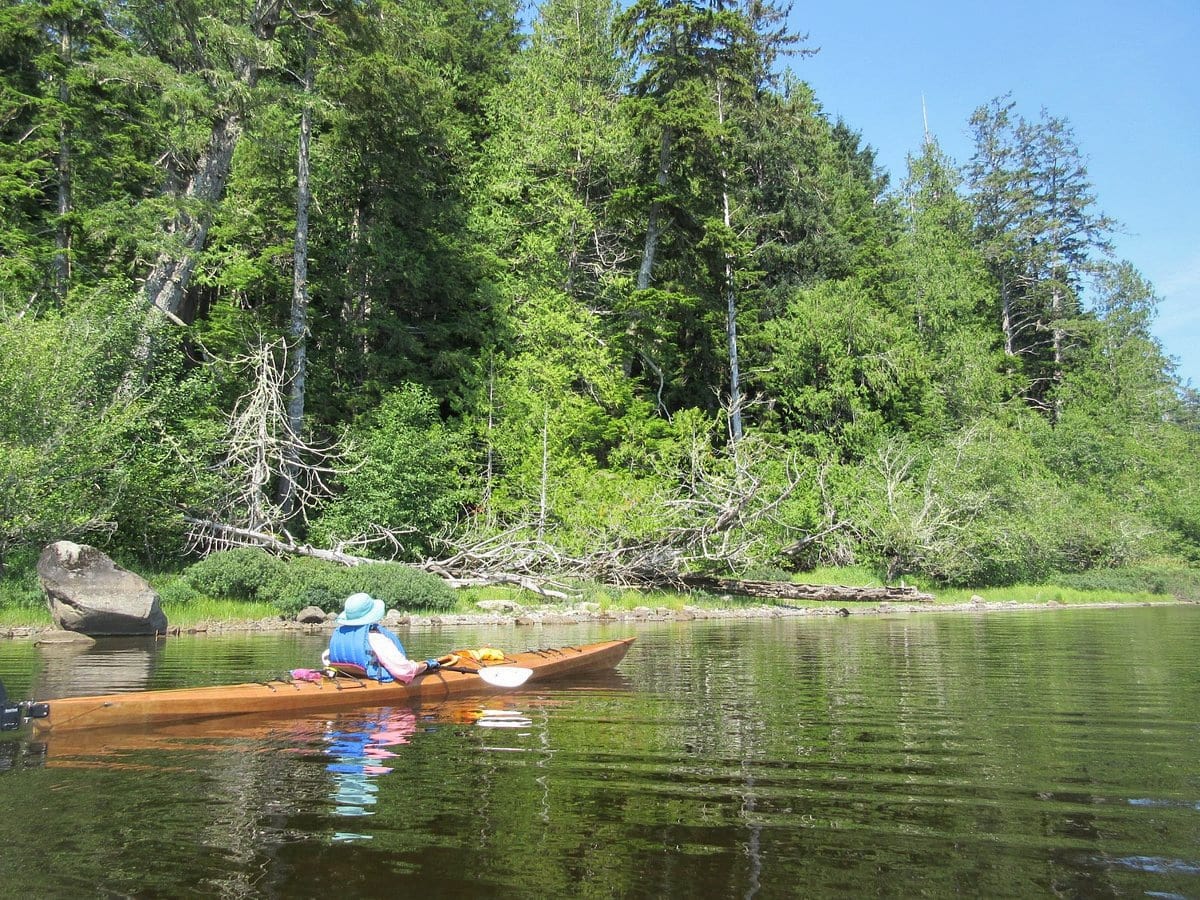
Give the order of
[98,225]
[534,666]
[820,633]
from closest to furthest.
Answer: [534,666], [820,633], [98,225]

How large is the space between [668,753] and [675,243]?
27.9 m

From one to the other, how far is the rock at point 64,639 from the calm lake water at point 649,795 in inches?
165

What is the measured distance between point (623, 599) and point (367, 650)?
12.3m

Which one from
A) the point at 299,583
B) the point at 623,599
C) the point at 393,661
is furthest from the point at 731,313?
the point at 393,661

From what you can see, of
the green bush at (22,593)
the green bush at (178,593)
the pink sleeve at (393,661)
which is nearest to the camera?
the pink sleeve at (393,661)

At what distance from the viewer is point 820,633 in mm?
15305

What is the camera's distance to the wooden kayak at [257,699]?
21.4ft

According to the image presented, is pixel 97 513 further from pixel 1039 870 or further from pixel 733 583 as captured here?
pixel 1039 870

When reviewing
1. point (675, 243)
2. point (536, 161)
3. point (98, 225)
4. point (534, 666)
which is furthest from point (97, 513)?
point (675, 243)

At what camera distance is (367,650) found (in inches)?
317

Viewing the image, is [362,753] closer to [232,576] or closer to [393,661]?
[393,661]

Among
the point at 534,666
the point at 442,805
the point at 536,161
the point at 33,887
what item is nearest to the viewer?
the point at 33,887

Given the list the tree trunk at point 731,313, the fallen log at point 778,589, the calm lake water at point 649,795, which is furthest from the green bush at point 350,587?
the tree trunk at point 731,313

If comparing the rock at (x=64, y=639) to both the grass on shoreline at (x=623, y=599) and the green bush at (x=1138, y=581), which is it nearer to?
the grass on shoreline at (x=623, y=599)
